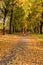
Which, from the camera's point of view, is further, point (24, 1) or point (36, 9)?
point (36, 9)

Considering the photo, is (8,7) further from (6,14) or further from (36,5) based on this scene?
(36,5)

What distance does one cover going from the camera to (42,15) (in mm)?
62062

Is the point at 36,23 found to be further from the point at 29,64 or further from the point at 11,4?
the point at 29,64

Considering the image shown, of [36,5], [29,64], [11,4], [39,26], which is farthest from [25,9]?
[29,64]

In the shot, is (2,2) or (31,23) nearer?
(2,2)

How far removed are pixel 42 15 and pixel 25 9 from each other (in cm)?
1614

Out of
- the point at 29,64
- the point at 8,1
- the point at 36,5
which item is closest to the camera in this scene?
the point at 29,64

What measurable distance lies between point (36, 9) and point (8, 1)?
1617 centimetres

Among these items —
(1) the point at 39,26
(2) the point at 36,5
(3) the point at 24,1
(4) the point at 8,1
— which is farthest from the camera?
(1) the point at 39,26

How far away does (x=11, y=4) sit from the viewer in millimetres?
45844

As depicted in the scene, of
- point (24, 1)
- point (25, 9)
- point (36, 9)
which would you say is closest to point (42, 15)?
point (36, 9)

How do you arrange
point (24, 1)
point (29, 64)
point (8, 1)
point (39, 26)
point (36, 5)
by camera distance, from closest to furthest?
1. point (29, 64)
2. point (24, 1)
3. point (8, 1)
4. point (36, 5)
5. point (39, 26)

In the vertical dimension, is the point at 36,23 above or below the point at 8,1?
below

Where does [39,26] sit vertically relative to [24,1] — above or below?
below
